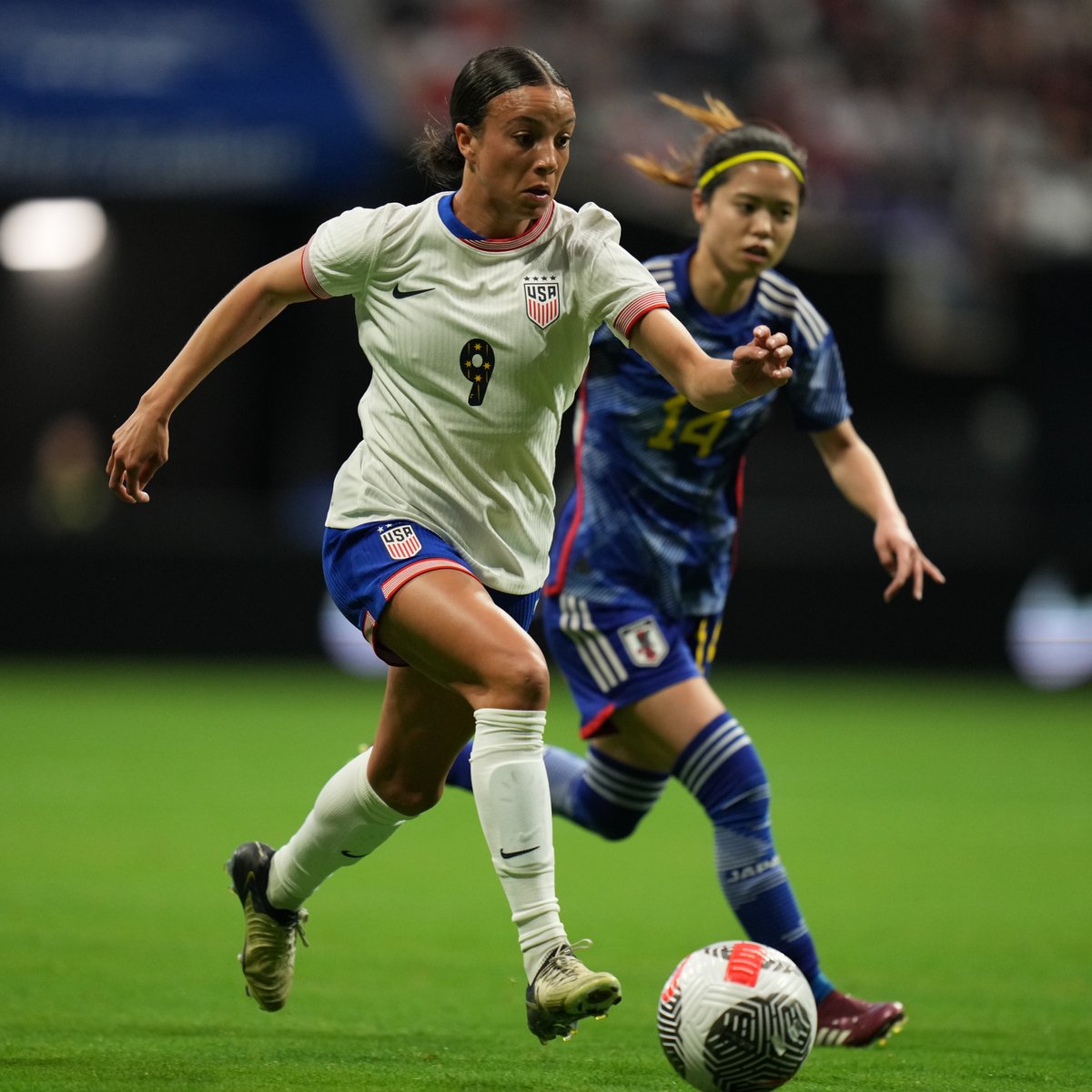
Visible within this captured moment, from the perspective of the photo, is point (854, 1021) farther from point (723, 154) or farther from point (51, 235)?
point (51, 235)

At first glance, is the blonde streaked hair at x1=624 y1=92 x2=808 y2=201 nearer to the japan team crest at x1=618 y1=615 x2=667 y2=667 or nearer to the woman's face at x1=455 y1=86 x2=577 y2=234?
the woman's face at x1=455 y1=86 x2=577 y2=234

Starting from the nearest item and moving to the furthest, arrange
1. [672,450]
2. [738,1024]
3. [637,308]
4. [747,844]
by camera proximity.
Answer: [738,1024] → [637,308] → [747,844] → [672,450]

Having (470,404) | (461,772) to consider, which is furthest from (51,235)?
(470,404)

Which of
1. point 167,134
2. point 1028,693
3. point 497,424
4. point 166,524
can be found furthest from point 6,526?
point 497,424

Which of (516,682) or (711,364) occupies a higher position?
(711,364)

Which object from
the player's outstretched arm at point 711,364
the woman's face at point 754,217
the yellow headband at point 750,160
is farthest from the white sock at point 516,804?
the yellow headband at point 750,160

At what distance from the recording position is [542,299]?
14.1ft

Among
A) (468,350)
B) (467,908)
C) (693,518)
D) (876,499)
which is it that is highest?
(468,350)

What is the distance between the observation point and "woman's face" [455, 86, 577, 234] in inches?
165

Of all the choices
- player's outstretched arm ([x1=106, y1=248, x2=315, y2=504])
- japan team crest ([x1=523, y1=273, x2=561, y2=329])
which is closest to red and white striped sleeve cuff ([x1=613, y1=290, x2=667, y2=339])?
japan team crest ([x1=523, y1=273, x2=561, y2=329])

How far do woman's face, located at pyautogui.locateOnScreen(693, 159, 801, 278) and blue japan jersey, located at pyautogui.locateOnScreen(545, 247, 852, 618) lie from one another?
7.6 inches

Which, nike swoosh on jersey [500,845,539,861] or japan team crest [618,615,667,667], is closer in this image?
nike swoosh on jersey [500,845,539,861]

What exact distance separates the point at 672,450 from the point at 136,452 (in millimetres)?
1835

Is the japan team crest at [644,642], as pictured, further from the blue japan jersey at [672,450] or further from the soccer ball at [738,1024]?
the soccer ball at [738,1024]
